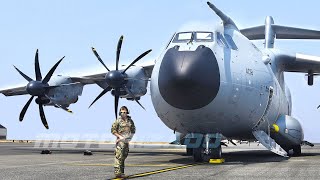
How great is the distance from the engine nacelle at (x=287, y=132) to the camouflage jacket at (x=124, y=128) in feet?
34.0

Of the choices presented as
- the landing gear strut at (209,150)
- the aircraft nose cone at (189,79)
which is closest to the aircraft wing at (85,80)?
the landing gear strut at (209,150)

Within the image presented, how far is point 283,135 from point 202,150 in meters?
5.44

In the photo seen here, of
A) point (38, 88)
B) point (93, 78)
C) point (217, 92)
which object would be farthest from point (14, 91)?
point (217, 92)

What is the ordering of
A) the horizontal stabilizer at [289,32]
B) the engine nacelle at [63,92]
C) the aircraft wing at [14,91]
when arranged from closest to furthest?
the engine nacelle at [63,92] < the horizontal stabilizer at [289,32] < the aircraft wing at [14,91]

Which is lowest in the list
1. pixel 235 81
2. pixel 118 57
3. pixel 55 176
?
pixel 55 176

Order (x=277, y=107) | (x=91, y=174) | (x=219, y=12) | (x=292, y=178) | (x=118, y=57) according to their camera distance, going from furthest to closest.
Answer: (x=118, y=57) → (x=277, y=107) → (x=219, y=12) → (x=91, y=174) → (x=292, y=178)

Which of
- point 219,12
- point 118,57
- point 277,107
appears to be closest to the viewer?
point 219,12

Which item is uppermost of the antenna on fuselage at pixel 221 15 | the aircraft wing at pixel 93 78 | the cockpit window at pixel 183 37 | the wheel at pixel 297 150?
the antenna on fuselage at pixel 221 15

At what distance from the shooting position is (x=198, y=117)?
15773 millimetres

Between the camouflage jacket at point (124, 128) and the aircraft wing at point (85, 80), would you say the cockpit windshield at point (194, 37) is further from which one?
the aircraft wing at point (85, 80)

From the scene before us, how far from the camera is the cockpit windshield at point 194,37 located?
1670cm

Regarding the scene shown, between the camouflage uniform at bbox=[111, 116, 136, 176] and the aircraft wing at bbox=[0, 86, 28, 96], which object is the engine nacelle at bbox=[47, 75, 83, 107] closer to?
the aircraft wing at bbox=[0, 86, 28, 96]

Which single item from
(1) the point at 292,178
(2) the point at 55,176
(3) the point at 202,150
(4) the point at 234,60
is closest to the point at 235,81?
(4) the point at 234,60

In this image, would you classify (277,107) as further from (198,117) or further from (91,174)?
(91,174)
